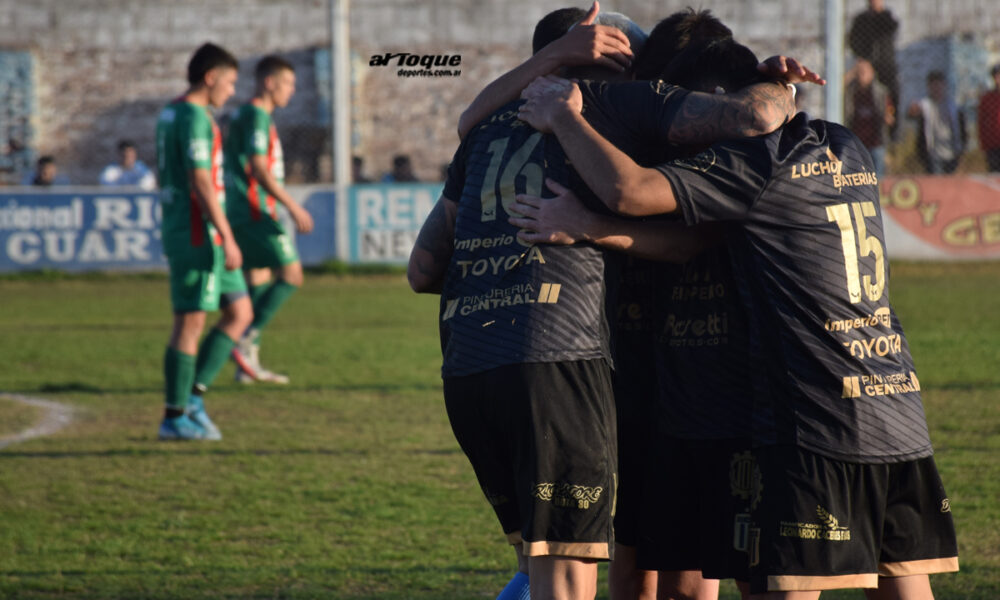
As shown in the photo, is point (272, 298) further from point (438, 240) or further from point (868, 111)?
point (868, 111)

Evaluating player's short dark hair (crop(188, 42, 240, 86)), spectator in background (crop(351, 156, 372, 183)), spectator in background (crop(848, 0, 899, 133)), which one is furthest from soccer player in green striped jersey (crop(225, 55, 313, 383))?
spectator in background (crop(848, 0, 899, 133))

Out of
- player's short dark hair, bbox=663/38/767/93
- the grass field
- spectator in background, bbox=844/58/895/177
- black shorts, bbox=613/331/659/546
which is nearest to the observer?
player's short dark hair, bbox=663/38/767/93

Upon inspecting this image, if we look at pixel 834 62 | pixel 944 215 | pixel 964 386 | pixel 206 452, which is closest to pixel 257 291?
pixel 206 452

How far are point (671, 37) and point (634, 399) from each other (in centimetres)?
100

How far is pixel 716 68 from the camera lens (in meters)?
2.89

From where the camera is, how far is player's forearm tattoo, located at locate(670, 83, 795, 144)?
269 cm

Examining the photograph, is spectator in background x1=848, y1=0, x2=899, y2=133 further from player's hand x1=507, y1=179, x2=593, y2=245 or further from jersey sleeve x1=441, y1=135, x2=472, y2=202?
player's hand x1=507, y1=179, x2=593, y2=245

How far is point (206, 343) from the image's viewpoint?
7578 millimetres

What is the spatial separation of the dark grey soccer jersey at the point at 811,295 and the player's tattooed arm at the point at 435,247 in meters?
0.69

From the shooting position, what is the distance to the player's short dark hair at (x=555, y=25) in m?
3.25

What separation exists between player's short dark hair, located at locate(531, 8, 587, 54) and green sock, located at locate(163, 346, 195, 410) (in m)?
4.23

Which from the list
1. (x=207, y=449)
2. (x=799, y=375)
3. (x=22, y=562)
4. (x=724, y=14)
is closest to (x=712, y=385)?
(x=799, y=375)

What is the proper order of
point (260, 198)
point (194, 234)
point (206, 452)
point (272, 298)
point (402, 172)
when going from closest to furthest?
point (206, 452)
point (194, 234)
point (260, 198)
point (272, 298)
point (402, 172)

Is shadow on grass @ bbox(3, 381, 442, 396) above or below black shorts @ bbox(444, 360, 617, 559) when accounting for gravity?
below
